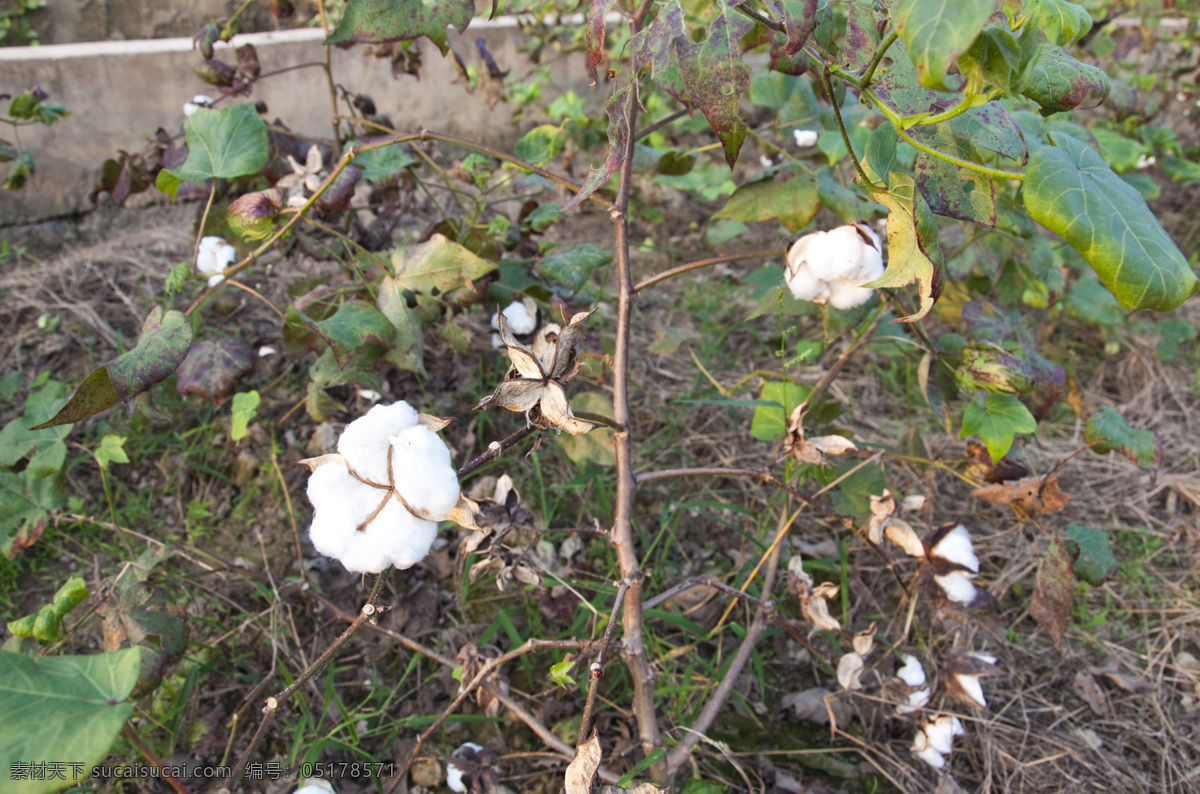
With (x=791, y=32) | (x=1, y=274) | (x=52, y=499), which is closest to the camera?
(x=791, y=32)

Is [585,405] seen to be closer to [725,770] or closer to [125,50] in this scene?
[725,770]

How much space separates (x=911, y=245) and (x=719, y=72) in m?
0.28

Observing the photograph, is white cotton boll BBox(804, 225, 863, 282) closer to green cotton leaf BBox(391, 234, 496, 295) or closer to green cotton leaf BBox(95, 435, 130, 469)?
green cotton leaf BBox(391, 234, 496, 295)

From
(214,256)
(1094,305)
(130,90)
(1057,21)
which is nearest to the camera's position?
(1057,21)

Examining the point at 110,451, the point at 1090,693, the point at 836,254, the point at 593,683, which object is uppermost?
the point at 836,254

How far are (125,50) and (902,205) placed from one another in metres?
2.76

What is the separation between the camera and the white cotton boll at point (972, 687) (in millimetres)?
1114

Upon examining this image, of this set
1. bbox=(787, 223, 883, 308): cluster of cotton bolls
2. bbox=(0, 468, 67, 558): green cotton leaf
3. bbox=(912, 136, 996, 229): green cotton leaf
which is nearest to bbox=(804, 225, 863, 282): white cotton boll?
bbox=(787, 223, 883, 308): cluster of cotton bolls

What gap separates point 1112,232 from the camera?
71 centimetres

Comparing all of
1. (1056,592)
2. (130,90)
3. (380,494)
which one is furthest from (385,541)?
(130,90)

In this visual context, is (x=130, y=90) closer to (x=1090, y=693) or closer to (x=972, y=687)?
(x=972, y=687)

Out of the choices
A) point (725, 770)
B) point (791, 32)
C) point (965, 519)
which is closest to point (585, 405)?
point (725, 770)

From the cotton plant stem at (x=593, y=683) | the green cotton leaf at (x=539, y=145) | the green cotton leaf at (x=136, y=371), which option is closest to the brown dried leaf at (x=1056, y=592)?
the cotton plant stem at (x=593, y=683)

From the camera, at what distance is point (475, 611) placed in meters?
1.38
